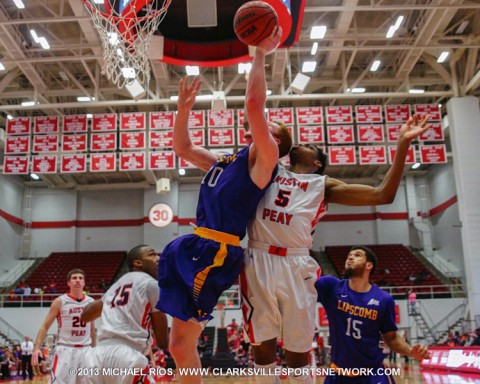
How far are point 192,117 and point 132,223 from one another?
1330 cm

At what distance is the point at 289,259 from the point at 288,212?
0.99ft

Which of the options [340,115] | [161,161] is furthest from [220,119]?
[340,115]

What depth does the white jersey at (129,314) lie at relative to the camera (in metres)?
3.95

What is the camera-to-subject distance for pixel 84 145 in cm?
1670

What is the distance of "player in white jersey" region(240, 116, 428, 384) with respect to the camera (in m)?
3.24

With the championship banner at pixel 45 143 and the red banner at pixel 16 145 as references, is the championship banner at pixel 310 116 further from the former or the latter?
the red banner at pixel 16 145

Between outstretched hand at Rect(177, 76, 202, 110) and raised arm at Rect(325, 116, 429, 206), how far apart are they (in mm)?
1102

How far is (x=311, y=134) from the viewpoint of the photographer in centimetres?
1630

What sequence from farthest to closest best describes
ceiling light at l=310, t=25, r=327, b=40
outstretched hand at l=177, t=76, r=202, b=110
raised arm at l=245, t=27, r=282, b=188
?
ceiling light at l=310, t=25, r=327, b=40 → outstretched hand at l=177, t=76, r=202, b=110 → raised arm at l=245, t=27, r=282, b=188

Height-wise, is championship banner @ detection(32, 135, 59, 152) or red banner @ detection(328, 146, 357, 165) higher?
championship banner @ detection(32, 135, 59, 152)

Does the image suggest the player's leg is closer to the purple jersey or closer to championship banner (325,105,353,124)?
the purple jersey

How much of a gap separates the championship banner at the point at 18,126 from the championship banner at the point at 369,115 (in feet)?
33.7

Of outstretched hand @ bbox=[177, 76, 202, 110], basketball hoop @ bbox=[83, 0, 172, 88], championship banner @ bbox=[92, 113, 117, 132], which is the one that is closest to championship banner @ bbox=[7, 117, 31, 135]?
championship banner @ bbox=[92, 113, 117, 132]

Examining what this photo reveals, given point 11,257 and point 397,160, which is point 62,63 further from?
point 397,160
